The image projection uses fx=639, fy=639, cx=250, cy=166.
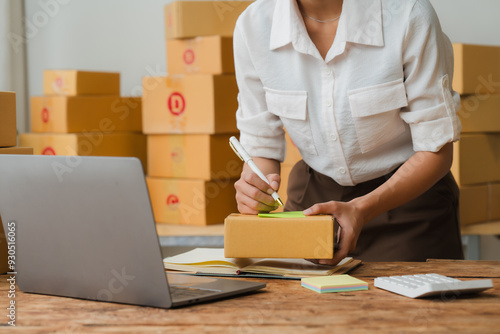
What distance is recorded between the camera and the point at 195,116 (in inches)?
89.2

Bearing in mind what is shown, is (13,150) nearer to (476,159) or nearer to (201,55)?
(201,55)

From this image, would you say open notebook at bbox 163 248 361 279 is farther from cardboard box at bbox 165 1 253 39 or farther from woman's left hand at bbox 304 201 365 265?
cardboard box at bbox 165 1 253 39

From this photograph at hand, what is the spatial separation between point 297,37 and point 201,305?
2.35 ft

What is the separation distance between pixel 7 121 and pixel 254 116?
567 mm

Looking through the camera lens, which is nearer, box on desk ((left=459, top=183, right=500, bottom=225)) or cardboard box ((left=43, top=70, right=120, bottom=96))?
box on desk ((left=459, top=183, right=500, bottom=225))

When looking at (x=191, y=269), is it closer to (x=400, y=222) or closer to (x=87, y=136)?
(x=400, y=222)

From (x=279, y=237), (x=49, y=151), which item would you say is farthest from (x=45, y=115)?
(x=279, y=237)

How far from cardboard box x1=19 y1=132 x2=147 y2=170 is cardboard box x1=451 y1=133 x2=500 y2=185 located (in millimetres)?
1272

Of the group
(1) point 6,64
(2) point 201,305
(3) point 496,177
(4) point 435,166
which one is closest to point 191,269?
(2) point 201,305

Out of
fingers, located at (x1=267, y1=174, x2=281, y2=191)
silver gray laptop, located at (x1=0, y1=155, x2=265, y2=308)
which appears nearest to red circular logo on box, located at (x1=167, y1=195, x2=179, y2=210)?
fingers, located at (x1=267, y1=174, x2=281, y2=191)

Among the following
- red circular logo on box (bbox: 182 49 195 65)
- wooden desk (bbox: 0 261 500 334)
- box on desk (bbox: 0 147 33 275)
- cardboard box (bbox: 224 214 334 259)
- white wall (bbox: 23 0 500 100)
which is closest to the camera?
wooden desk (bbox: 0 261 500 334)

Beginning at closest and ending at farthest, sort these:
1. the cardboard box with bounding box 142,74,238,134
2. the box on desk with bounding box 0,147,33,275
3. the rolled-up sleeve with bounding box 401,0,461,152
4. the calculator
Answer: the calculator → the box on desk with bounding box 0,147,33,275 → the rolled-up sleeve with bounding box 401,0,461,152 → the cardboard box with bounding box 142,74,238,134

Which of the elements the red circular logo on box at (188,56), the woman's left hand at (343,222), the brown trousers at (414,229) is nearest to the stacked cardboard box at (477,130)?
the brown trousers at (414,229)

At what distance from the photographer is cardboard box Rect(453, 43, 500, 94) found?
2080mm
